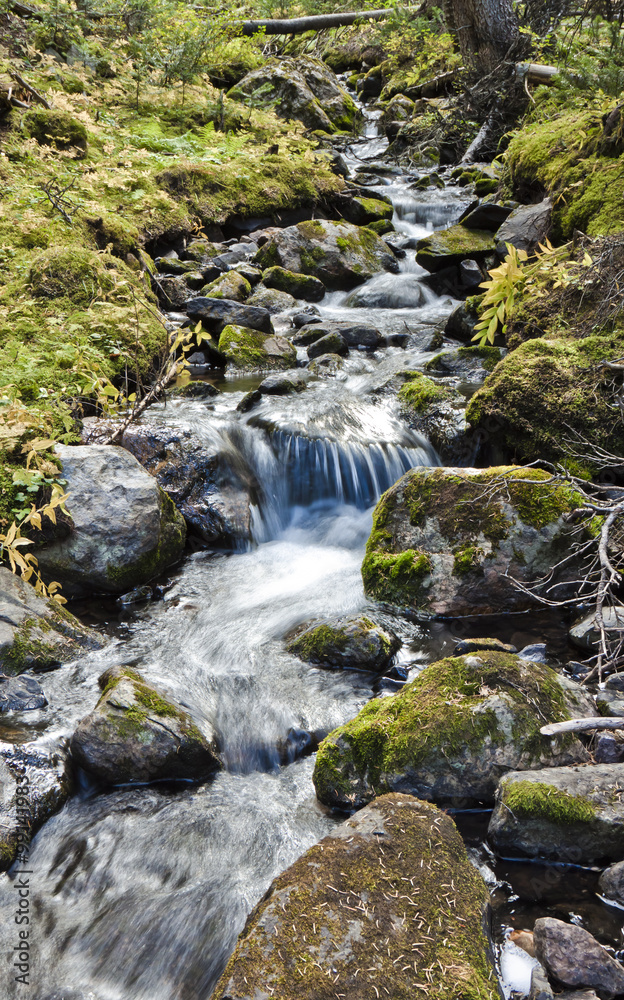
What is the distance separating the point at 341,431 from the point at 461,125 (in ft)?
41.3

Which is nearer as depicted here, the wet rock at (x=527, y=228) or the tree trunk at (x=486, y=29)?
the wet rock at (x=527, y=228)

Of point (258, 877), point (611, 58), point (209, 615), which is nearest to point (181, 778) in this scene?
point (258, 877)

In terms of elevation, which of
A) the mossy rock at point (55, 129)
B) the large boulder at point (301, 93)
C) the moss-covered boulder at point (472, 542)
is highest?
the large boulder at point (301, 93)

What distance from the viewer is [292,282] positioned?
10.6m

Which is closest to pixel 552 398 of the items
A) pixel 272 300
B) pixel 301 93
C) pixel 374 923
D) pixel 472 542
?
pixel 472 542

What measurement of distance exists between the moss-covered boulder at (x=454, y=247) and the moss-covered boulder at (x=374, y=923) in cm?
941

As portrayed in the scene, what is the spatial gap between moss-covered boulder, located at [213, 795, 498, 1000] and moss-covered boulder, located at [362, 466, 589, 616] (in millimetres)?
2270

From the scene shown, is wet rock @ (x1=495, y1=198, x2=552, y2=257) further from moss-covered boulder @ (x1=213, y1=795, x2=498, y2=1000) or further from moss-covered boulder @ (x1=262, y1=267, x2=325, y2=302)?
moss-covered boulder @ (x1=213, y1=795, x2=498, y2=1000)

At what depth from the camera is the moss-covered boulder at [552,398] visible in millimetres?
5141

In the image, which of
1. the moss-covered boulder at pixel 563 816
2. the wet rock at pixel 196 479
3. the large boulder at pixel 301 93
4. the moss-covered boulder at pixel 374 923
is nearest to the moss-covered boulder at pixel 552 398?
the wet rock at pixel 196 479

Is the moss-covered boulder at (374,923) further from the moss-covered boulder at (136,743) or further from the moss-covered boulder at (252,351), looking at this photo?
the moss-covered boulder at (252,351)

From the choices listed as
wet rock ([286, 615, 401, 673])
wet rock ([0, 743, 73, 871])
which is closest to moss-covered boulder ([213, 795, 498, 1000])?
wet rock ([0, 743, 73, 871])

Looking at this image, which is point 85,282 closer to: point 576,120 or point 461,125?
point 576,120

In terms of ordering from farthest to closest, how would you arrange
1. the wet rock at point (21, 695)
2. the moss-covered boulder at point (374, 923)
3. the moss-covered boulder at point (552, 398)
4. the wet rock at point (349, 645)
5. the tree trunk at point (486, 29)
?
the tree trunk at point (486, 29) → the moss-covered boulder at point (552, 398) → the wet rock at point (349, 645) → the wet rock at point (21, 695) → the moss-covered boulder at point (374, 923)
